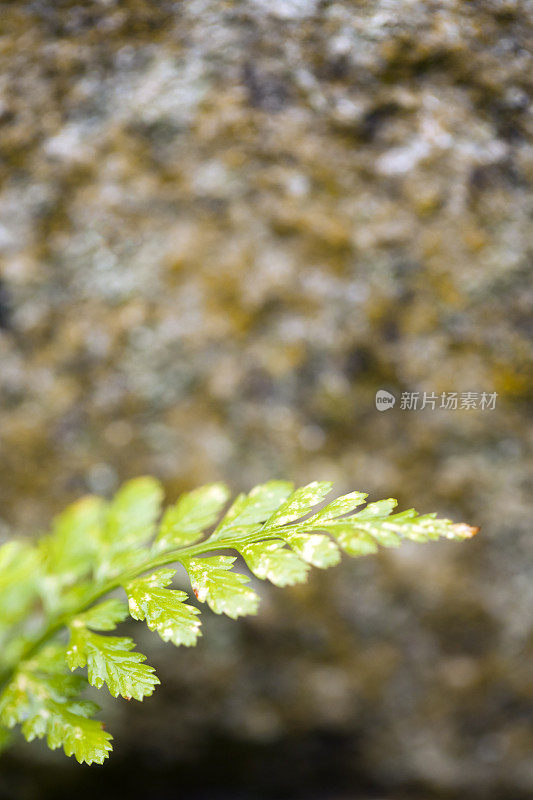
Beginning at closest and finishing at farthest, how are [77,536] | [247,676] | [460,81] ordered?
[77,536] < [460,81] < [247,676]

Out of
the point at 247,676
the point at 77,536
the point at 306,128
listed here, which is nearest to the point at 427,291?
the point at 306,128

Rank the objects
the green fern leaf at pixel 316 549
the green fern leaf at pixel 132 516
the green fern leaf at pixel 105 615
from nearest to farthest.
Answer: the green fern leaf at pixel 316 549
the green fern leaf at pixel 105 615
the green fern leaf at pixel 132 516

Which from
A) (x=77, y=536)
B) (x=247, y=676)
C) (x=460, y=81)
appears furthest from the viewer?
(x=247, y=676)

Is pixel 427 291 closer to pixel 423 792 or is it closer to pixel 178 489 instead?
pixel 178 489

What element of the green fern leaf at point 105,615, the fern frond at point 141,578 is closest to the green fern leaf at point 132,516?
the fern frond at point 141,578

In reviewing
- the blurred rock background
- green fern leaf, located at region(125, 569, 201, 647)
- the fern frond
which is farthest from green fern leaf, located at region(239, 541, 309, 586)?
the blurred rock background

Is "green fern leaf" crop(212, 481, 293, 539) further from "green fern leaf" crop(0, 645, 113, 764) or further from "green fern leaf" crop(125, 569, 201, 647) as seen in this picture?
"green fern leaf" crop(0, 645, 113, 764)

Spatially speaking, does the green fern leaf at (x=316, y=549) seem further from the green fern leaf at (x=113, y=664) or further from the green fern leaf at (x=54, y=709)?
the green fern leaf at (x=54, y=709)
